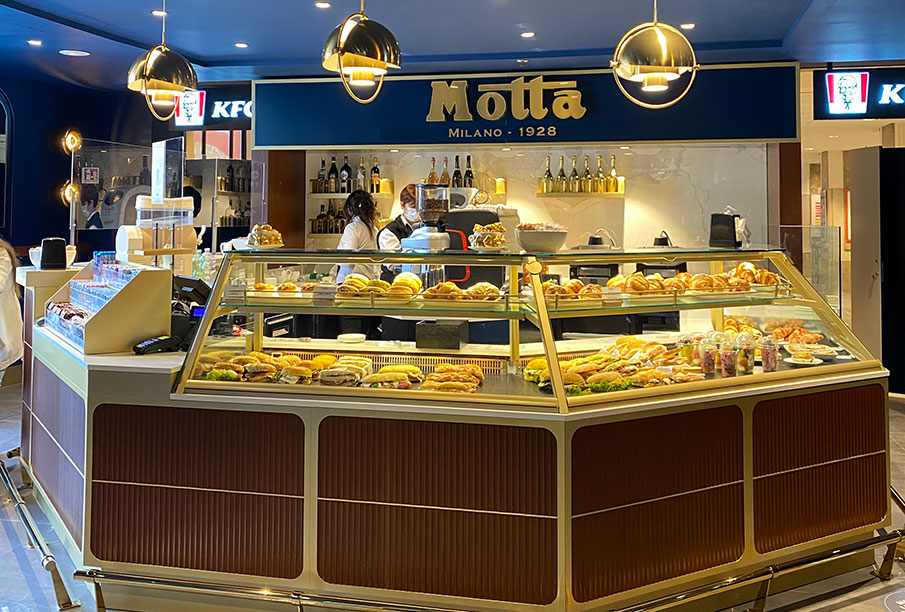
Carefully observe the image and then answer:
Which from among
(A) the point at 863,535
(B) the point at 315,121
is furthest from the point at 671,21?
(A) the point at 863,535

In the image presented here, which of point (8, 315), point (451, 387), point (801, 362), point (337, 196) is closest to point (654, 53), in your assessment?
point (801, 362)

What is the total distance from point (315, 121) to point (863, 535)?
5.85 m

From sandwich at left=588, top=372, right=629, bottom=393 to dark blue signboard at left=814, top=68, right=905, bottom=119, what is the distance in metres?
5.22

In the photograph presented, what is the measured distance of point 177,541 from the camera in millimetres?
3154

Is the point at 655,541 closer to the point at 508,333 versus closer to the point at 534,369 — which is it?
the point at 534,369

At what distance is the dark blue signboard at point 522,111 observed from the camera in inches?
272

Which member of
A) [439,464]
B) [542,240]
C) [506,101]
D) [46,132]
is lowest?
[439,464]

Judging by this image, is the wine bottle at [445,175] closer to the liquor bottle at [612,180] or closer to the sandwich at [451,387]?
the liquor bottle at [612,180]

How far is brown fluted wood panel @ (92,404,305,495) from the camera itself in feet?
10.0

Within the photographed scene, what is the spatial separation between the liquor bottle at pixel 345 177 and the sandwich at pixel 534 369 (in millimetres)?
5330

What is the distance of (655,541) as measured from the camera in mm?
3016

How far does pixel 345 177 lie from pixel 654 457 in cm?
588

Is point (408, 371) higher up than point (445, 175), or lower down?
lower down

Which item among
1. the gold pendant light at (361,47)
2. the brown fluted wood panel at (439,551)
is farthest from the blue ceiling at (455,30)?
the brown fluted wood panel at (439,551)
